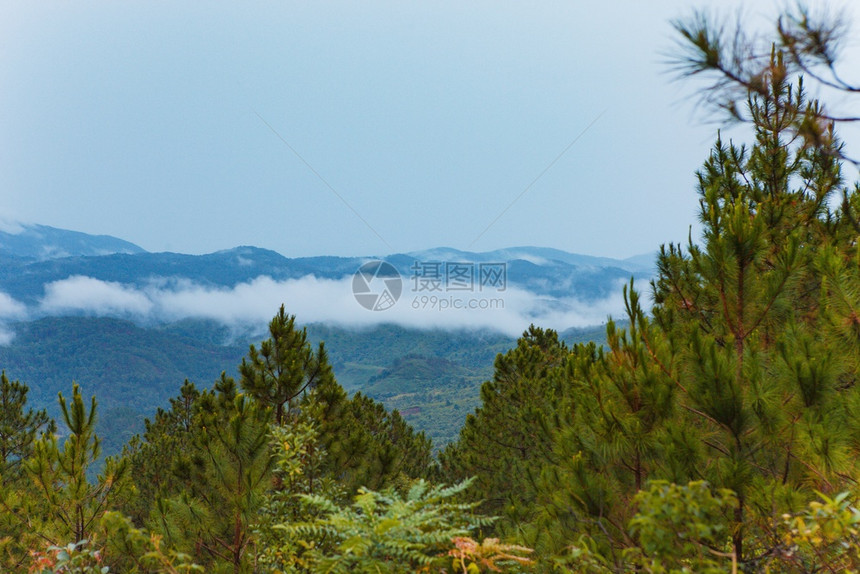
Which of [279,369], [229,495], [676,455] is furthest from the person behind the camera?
[279,369]

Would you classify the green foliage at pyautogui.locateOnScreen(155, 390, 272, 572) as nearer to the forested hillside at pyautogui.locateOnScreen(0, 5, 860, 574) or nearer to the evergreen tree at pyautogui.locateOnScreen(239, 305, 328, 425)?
the forested hillside at pyautogui.locateOnScreen(0, 5, 860, 574)

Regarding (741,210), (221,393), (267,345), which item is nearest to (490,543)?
(741,210)

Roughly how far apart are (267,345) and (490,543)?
261 inches

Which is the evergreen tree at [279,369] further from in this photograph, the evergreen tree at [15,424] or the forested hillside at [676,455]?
the evergreen tree at [15,424]

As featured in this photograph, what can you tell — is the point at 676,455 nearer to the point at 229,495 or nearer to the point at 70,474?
the point at 229,495

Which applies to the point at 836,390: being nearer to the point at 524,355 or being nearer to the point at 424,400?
the point at 524,355

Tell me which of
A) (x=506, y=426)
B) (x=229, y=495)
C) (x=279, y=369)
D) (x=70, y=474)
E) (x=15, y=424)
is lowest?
(x=15, y=424)

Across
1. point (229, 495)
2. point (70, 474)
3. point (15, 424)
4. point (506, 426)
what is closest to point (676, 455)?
point (229, 495)

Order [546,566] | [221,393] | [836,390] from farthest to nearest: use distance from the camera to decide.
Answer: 1. [221,393]
2. [546,566]
3. [836,390]

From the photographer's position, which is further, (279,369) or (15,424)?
(15,424)

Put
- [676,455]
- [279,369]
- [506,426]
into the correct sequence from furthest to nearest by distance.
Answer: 1. [506,426]
2. [279,369]
3. [676,455]

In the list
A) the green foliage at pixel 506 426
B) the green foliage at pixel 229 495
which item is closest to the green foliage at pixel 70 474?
the green foliage at pixel 229 495

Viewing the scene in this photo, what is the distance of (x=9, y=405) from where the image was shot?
20.7 meters

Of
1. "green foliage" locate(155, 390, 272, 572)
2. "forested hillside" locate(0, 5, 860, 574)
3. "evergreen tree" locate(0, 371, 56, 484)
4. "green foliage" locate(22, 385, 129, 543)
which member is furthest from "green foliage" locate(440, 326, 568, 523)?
"evergreen tree" locate(0, 371, 56, 484)
